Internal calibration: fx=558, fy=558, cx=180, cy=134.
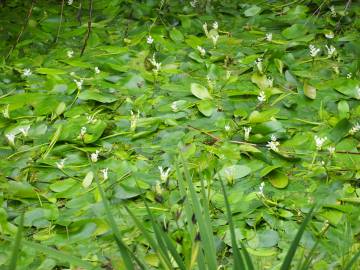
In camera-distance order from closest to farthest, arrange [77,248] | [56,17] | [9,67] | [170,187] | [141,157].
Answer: [77,248]
[170,187]
[141,157]
[9,67]
[56,17]

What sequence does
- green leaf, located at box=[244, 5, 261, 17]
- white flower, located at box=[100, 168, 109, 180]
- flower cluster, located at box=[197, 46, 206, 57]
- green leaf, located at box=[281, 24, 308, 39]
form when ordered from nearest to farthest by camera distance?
1. white flower, located at box=[100, 168, 109, 180]
2. flower cluster, located at box=[197, 46, 206, 57]
3. green leaf, located at box=[281, 24, 308, 39]
4. green leaf, located at box=[244, 5, 261, 17]

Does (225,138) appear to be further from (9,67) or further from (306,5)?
(306,5)

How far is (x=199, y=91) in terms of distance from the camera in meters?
2.29

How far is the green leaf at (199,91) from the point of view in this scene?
2.28 meters

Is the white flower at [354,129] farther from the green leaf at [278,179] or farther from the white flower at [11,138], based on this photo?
the white flower at [11,138]

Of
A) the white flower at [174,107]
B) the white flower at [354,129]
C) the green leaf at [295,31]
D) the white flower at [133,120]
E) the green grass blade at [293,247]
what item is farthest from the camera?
the green leaf at [295,31]

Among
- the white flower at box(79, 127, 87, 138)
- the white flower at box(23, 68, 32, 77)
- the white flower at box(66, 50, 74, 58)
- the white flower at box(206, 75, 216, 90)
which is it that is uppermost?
the white flower at box(79, 127, 87, 138)

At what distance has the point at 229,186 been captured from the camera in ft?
5.95

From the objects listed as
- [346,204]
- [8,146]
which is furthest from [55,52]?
[346,204]

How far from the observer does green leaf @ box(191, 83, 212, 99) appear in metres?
2.28

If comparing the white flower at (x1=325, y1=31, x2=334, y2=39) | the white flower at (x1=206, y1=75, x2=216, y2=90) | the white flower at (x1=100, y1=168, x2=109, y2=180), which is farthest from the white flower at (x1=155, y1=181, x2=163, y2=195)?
the white flower at (x1=325, y1=31, x2=334, y2=39)

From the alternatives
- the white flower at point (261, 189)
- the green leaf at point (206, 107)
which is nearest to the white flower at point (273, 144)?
the white flower at point (261, 189)

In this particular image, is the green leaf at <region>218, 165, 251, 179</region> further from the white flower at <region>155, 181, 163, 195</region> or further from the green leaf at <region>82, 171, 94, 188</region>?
the green leaf at <region>82, 171, 94, 188</region>

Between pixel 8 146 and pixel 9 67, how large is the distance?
2.12 ft
